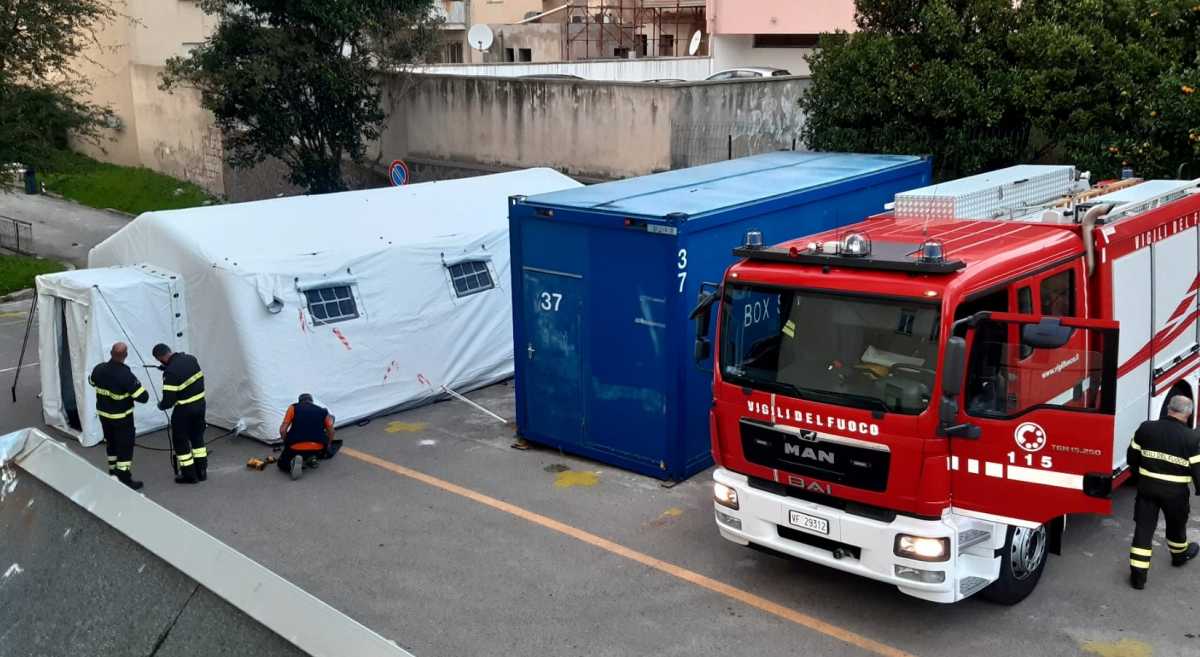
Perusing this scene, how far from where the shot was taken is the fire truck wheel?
735cm

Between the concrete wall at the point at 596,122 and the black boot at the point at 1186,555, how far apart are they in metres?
11.2

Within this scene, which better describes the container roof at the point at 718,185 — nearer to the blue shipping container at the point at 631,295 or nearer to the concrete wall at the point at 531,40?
the blue shipping container at the point at 631,295

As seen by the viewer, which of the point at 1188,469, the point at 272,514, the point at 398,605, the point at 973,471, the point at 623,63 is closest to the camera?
the point at 973,471

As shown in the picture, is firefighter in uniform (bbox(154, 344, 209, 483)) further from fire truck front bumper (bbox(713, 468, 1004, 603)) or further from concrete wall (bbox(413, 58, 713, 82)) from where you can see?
concrete wall (bbox(413, 58, 713, 82))

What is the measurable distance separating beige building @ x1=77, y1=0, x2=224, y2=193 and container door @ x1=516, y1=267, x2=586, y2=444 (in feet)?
61.9

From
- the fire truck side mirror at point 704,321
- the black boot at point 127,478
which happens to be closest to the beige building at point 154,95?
the black boot at point 127,478

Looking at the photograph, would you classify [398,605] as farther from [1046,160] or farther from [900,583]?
[1046,160]

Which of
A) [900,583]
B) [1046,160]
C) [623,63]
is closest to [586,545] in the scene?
[900,583]

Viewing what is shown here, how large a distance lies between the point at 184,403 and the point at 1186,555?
884 cm

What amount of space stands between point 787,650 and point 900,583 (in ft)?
2.89

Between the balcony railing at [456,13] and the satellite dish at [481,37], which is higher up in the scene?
the balcony railing at [456,13]

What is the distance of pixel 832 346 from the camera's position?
283 inches

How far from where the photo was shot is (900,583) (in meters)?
6.98

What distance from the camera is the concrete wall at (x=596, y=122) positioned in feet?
58.8
